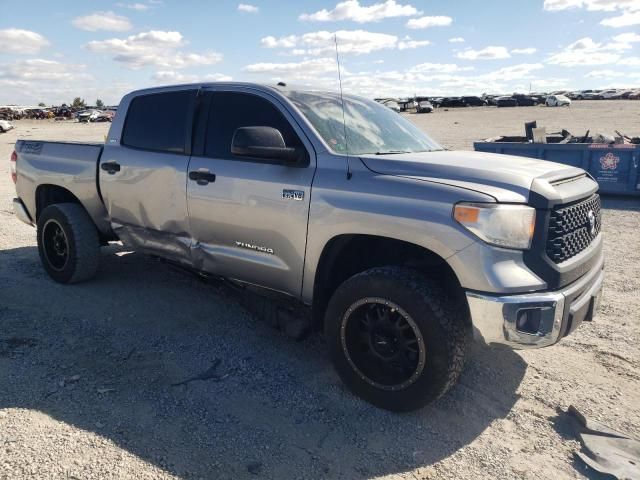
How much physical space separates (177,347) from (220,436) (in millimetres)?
1257

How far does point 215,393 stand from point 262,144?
164cm

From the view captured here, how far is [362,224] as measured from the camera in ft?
10.5

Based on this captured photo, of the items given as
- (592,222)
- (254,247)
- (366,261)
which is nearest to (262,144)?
(254,247)

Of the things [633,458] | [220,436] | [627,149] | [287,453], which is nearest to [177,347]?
[220,436]

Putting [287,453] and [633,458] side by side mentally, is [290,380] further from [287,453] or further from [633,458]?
[633,458]

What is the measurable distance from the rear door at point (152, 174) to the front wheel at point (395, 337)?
64.8 inches

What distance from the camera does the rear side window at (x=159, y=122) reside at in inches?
173

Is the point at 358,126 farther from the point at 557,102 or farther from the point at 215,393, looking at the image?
the point at 557,102

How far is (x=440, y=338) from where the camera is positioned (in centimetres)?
296

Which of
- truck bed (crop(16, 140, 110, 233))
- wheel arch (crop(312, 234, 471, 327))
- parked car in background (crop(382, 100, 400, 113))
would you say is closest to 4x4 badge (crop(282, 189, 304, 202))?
wheel arch (crop(312, 234, 471, 327))

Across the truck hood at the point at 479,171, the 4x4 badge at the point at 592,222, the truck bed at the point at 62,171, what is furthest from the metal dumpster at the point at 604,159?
the truck bed at the point at 62,171

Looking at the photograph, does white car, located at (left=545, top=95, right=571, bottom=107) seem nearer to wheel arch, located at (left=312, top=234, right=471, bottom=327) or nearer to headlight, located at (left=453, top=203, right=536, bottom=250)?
wheel arch, located at (left=312, top=234, right=471, bottom=327)

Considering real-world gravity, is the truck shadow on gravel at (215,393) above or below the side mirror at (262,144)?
below

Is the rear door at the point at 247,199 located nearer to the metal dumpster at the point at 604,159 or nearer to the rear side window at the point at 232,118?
the rear side window at the point at 232,118
